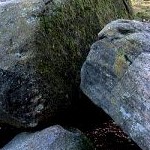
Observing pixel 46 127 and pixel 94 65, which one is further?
Result: pixel 46 127

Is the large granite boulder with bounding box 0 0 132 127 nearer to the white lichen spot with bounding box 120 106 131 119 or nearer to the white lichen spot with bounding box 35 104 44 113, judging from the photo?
the white lichen spot with bounding box 35 104 44 113

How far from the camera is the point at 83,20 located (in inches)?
343

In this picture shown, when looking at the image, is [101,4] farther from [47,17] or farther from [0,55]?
[0,55]

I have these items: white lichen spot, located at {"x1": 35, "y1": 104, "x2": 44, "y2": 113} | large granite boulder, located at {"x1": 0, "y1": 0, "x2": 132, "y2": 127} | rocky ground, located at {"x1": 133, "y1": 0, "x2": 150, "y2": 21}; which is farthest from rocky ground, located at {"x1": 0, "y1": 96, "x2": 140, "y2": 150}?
rocky ground, located at {"x1": 133, "y1": 0, "x2": 150, "y2": 21}

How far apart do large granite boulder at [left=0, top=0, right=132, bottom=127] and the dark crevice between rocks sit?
274mm

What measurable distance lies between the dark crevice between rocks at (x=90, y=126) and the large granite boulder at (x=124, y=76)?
1153 millimetres

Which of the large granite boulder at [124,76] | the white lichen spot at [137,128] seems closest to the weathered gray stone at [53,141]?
the large granite boulder at [124,76]

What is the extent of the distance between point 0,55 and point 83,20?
201 cm

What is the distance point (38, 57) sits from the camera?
→ 7590 millimetres

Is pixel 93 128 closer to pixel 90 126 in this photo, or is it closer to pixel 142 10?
pixel 90 126

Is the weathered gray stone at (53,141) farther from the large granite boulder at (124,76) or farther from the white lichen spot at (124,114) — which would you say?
the white lichen spot at (124,114)

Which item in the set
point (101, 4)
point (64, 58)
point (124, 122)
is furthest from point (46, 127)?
point (101, 4)

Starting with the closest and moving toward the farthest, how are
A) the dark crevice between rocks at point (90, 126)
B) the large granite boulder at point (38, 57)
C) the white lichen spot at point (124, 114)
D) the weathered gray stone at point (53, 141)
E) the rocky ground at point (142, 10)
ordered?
the white lichen spot at point (124, 114)
the weathered gray stone at point (53, 141)
the large granite boulder at point (38, 57)
the dark crevice between rocks at point (90, 126)
the rocky ground at point (142, 10)

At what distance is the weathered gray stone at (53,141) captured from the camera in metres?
7.24
